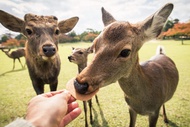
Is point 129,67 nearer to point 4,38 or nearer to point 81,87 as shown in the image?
point 81,87

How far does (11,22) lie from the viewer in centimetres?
434

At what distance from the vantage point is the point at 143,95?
2951 millimetres

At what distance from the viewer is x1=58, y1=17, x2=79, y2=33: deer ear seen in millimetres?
4891

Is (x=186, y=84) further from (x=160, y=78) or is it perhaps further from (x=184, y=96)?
(x=160, y=78)

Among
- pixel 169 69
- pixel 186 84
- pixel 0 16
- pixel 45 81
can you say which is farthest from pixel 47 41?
pixel 186 84

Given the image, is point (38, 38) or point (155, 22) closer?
point (155, 22)

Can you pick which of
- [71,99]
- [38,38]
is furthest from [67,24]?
[71,99]

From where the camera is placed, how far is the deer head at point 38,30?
11.6 ft

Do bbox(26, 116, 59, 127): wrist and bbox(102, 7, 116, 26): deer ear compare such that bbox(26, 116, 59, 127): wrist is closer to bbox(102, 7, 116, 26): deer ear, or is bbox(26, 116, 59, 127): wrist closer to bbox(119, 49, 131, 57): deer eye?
bbox(119, 49, 131, 57): deer eye

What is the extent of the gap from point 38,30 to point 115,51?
94.4 inches

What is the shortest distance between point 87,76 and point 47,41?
1990 millimetres

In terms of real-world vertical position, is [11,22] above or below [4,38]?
below

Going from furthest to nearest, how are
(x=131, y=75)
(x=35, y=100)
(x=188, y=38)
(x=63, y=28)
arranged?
(x=188, y=38), (x=63, y=28), (x=131, y=75), (x=35, y=100)

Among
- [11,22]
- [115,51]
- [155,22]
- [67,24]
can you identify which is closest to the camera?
[115,51]
